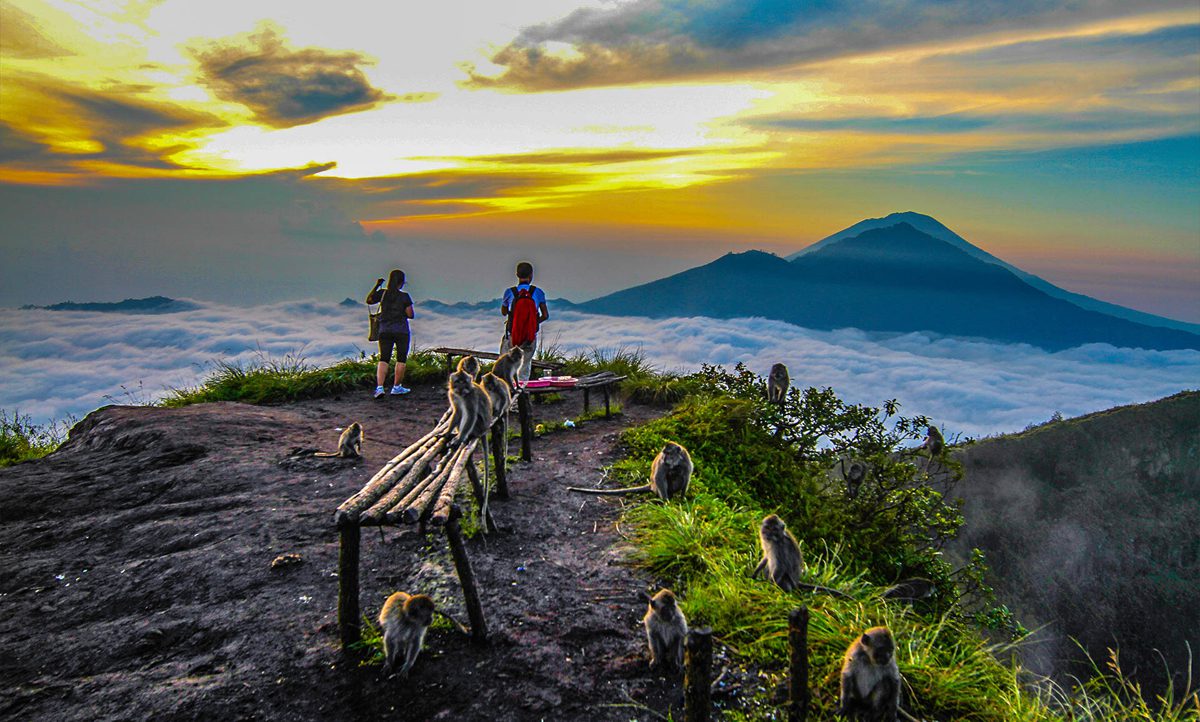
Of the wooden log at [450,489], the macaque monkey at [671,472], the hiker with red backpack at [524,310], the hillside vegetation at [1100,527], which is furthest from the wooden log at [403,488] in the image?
the hillside vegetation at [1100,527]

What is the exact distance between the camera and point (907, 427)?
10477 mm

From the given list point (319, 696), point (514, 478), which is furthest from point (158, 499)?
point (319, 696)

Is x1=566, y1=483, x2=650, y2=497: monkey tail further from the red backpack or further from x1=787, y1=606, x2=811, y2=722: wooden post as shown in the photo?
the red backpack

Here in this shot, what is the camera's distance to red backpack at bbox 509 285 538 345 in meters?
11.7

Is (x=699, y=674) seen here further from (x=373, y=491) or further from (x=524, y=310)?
(x=524, y=310)

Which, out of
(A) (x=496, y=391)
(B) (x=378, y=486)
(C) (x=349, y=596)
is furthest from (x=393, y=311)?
(C) (x=349, y=596)

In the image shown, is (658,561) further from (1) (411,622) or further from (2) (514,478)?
(2) (514,478)

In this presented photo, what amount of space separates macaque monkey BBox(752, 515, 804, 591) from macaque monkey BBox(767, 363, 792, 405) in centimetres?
593

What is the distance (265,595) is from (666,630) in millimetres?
Answer: 3652

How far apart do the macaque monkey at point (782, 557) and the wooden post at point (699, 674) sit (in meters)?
2.05

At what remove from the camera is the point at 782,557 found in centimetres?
549

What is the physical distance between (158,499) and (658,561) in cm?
653

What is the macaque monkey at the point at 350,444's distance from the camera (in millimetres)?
9453

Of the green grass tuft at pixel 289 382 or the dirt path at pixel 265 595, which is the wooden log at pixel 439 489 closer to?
the dirt path at pixel 265 595
